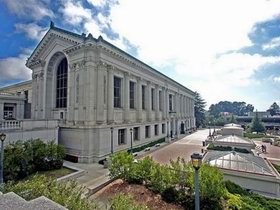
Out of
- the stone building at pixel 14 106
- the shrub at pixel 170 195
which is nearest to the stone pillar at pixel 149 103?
the stone building at pixel 14 106

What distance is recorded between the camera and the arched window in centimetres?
2252

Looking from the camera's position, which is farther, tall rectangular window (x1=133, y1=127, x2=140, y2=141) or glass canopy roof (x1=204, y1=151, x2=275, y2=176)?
tall rectangular window (x1=133, y1=127, x2=140, y2=141)

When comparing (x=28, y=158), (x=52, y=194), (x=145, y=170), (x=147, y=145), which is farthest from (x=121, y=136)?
(x=52, y=194)

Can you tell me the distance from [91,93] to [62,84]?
21.5 ft

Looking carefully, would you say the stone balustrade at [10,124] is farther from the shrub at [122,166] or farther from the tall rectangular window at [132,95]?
the tall rectangular window at [132,95]

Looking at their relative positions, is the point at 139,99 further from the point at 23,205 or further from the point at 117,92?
the point at 23,205

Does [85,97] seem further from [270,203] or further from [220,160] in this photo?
[270,203]

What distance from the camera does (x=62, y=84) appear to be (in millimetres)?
22859

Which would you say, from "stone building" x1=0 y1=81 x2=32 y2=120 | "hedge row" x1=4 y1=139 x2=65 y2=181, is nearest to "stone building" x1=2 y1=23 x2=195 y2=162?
"hedge row" x1=4 y1=139 x2=65 y2=181

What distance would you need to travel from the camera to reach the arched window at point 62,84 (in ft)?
73.9

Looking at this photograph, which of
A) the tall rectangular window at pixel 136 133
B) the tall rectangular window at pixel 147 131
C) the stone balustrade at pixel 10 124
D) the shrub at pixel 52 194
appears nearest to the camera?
the shrub at pixel 52 194

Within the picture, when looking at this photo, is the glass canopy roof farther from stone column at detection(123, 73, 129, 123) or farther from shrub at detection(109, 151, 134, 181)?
stone column at detection(123, 73, 129, 123)

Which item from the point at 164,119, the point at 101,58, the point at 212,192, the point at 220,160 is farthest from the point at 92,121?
the point at 164,119

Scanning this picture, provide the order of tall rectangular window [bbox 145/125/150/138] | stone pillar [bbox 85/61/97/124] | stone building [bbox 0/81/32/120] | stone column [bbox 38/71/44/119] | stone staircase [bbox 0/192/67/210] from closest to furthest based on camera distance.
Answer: stone staircase [bbox 0/192/67/210], stone pillar [bbox 85/61/97/124], stone column [bbox 38/71/44/119], stone building [bbox 0/81/32/120], tall rectangular window [bbox 145/125/150/138]
